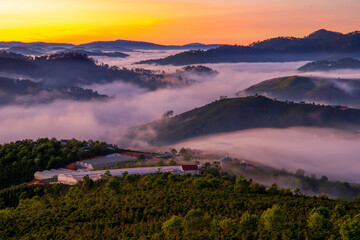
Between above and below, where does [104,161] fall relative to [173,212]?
below

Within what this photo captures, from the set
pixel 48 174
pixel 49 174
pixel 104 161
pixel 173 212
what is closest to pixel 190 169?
pixel 104 161

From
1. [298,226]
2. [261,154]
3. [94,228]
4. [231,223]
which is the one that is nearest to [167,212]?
[94,228]

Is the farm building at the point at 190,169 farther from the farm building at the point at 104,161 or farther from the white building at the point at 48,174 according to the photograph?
the white building at the point at 48,174

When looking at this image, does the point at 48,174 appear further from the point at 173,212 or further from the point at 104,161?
the point at 173,212

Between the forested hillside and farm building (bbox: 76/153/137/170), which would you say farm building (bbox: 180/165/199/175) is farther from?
farm building (bbox: 76/153/137/170)

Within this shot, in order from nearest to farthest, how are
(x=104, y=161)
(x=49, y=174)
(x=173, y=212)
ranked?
1. (x=173, y=212)
2. (x=49, y=174)
3. (x=104, y=161)

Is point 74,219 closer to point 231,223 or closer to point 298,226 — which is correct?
point 231,223
